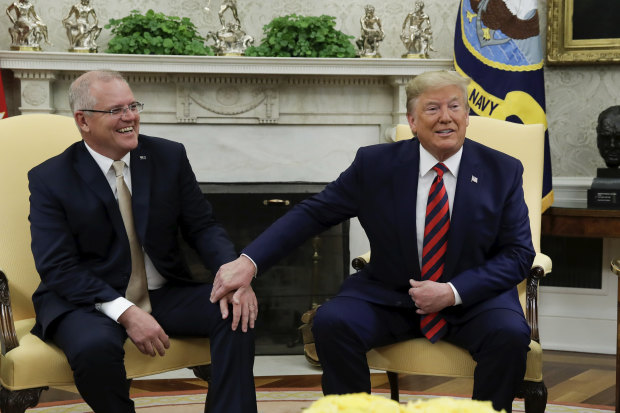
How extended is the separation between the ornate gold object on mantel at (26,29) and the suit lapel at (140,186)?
6.03 ft

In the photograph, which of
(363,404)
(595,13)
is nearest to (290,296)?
(595,13)

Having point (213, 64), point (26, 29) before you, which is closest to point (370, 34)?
point (213, 64)

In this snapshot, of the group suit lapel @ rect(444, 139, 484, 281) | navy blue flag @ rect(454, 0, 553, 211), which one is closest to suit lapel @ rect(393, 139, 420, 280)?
suit lapel @ rect(444, 139, 484, 281)

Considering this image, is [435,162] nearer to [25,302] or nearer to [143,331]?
[143,331]

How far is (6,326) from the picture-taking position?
2.26 meters

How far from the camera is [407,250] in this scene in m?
2.39

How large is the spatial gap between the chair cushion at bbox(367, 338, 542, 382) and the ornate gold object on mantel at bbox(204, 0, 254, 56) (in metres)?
2.30

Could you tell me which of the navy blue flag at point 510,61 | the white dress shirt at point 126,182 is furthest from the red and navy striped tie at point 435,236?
the navy blue flag at point 510,61

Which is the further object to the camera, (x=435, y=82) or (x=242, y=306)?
(x=435, y=82)

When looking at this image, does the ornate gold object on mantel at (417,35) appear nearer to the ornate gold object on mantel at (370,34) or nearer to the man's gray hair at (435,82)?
the ornate gold object on mantel at (370,34)

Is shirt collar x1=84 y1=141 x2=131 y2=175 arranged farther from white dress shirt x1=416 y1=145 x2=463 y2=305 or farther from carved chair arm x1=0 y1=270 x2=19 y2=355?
white dress shirt x1=416 y1=145 x2=463 y2=305

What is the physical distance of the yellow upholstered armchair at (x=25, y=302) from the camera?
217cm

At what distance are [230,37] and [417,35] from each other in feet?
3.41

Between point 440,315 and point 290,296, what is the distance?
6.12 ft
